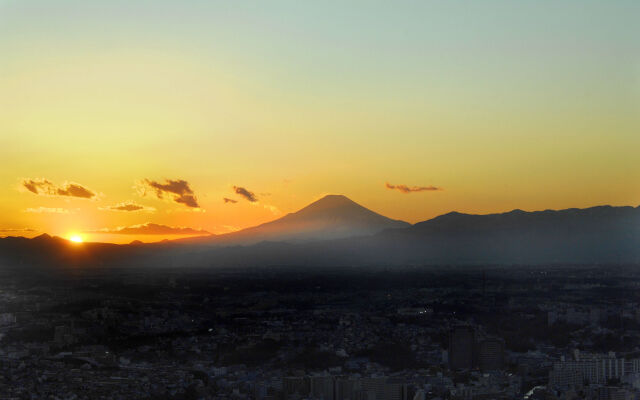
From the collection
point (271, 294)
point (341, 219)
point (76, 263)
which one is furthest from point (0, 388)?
point (341, 219)

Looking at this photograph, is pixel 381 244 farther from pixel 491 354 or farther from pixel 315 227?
pixel 491 354

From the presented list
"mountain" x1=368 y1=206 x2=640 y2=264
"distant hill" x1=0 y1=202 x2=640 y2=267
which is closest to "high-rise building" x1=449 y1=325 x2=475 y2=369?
"distant hill" x1=0 y1=202 x2=640 y2=267

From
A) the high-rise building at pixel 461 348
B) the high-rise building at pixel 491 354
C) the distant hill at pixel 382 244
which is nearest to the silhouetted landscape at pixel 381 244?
the distant hill at pixel 382 244

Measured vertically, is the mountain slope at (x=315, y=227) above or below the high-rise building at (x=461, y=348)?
above

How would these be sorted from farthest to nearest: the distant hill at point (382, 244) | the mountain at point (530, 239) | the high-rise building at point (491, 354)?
the mountain at point (530, 239) < the distant hill at point (382, 244) < the high-rise building at point (491, 354)

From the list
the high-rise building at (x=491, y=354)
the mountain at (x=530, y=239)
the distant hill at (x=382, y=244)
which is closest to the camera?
the high-rise building at (x=491, y=354)

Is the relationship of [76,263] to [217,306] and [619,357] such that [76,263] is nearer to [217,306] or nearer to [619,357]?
[217,306]

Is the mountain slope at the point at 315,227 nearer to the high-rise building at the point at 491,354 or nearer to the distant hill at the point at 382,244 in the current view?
the distant hill at the point at 382,244

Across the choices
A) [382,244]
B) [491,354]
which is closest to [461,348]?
[491,354]
